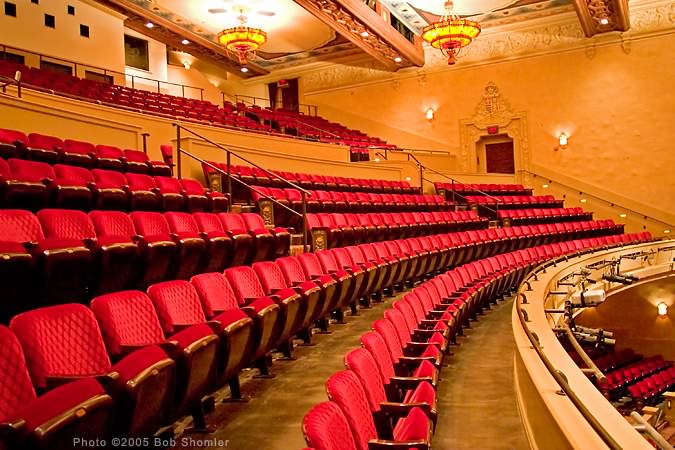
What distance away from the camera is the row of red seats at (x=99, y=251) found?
1.07 meters

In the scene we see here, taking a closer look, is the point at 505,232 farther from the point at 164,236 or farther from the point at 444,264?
the point at 164,236

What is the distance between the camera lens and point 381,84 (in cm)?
617

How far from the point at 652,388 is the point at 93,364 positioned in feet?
11.9

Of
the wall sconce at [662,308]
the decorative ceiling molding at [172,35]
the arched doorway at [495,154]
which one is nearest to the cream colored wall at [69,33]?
the decorative ceiling molding at [172,35]

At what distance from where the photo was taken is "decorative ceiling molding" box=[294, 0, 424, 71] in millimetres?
4203

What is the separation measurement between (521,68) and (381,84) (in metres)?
1.49

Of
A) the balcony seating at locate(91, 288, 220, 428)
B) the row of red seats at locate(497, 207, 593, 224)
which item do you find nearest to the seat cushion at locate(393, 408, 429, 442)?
the balcony seating at locate(91, 288, 220, 428)

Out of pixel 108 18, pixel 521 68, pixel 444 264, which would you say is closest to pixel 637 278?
pixel 444 264

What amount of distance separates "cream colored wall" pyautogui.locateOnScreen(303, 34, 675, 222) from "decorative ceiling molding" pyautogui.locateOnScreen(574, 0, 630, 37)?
220 mm

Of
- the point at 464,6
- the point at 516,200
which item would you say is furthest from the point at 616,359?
the point at 464,6

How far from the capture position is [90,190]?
164 cm

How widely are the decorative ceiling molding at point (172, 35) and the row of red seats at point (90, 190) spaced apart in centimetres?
319

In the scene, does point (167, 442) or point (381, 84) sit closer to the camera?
point (167, 442)

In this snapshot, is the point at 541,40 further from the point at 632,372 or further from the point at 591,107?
the point at 632,372
